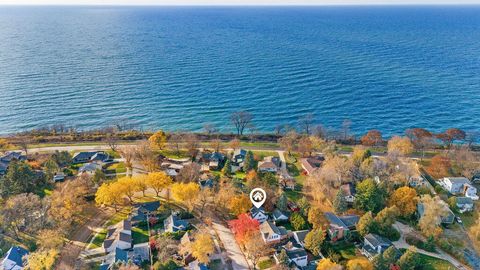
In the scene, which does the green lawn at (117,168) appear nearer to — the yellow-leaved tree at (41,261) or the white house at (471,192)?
the yellow-leaved tree at (41,261)

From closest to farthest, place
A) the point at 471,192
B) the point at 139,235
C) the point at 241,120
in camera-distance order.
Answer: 1. the point at 139,235
2. the point at 471,192
3. the point at 241,120

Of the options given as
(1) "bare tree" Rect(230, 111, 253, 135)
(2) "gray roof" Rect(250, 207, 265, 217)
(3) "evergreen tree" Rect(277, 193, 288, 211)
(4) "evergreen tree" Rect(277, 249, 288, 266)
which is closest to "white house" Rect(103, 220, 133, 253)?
(2) "gray roof" Rect(250, 207, 265, 217)

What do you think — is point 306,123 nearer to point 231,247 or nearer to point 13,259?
point 231,247

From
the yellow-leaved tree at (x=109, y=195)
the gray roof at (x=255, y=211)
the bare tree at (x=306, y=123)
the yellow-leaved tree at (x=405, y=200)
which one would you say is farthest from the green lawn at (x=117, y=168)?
the yellow-leaved tree at (x=405, y=200)

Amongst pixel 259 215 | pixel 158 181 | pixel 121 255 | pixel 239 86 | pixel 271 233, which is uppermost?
pixel 239 86

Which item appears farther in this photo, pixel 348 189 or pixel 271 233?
pixel 348 189

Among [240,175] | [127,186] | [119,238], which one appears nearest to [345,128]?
[240,175]

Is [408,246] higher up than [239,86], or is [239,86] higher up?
[239,86]

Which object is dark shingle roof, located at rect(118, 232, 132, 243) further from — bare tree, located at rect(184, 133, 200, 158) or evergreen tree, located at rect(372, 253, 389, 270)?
evergreen tree, located at rect(372, 253, 389, 270)
